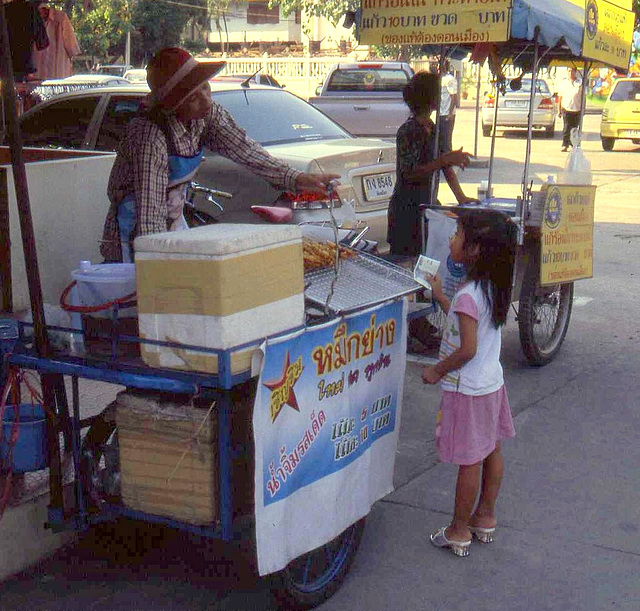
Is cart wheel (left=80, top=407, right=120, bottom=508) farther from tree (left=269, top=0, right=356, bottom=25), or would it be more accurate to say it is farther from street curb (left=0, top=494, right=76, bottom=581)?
tree (left=269, top=0, right=356, bottom=25)

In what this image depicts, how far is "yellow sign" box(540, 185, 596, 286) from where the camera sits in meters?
5.71

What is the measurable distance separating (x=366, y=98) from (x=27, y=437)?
12879 mm

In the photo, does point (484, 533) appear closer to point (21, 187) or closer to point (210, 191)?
point (21, 187)

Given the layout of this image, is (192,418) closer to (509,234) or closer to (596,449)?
(509,234)

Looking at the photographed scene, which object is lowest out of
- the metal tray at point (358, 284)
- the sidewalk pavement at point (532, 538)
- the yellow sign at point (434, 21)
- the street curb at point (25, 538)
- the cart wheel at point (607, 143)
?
the cart wheel at point (607, 143)

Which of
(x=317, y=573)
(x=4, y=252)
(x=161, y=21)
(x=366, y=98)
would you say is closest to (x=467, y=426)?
(x=317, y=573)

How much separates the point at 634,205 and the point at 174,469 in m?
12.2

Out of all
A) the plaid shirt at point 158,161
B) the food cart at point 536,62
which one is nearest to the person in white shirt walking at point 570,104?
the food cart at point 536,62

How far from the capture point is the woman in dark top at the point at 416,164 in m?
5.90

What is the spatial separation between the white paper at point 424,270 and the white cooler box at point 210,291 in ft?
2.35

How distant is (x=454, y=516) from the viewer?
383 centimetres

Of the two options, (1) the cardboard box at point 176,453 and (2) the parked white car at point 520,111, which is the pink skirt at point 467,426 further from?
(2) the parked white car at point 520,111

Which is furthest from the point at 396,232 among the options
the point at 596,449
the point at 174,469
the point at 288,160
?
the point at 174,469

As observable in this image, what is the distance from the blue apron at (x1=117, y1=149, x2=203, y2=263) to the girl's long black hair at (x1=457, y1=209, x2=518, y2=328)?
112 centimetres
